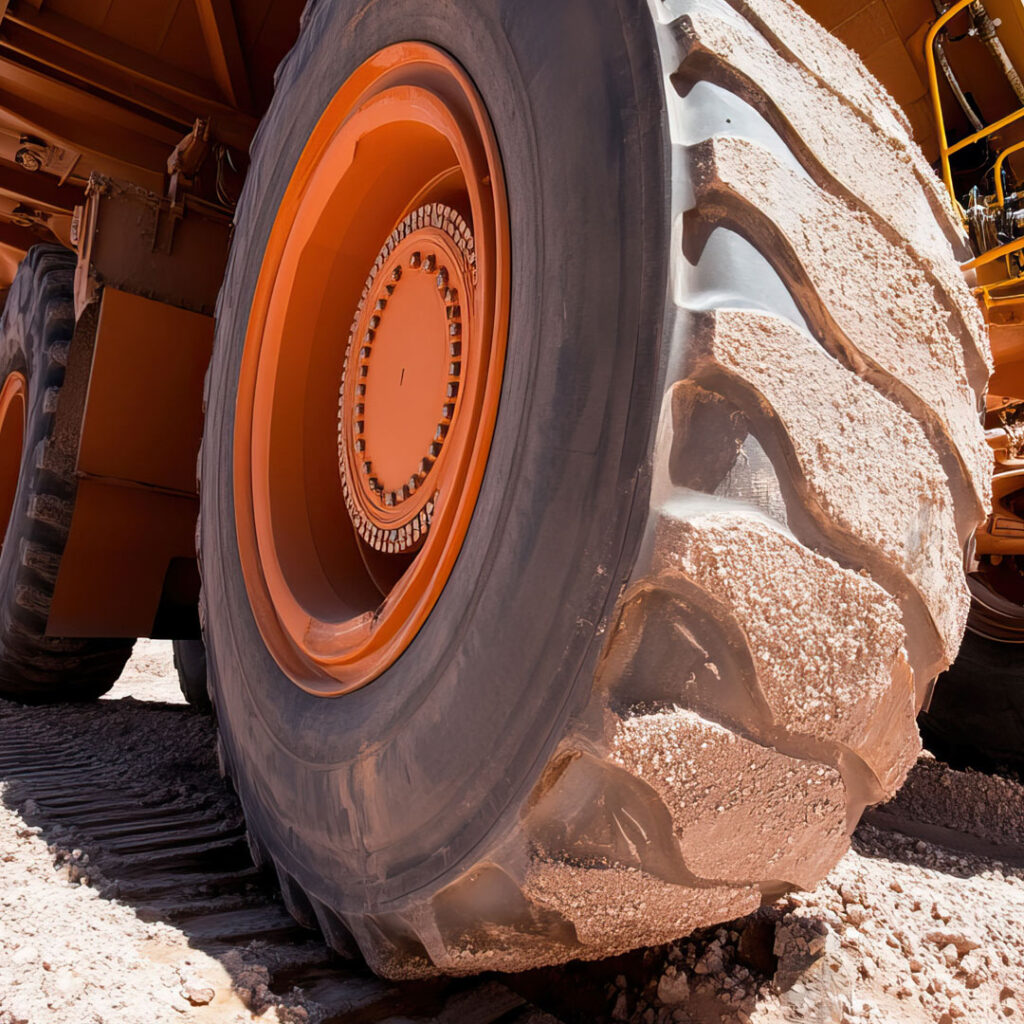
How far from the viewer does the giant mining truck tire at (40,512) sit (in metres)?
2.21

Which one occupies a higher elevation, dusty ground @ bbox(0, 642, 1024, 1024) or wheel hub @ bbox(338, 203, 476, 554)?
wheel hub @ bbox(338, 203, 476, 554)

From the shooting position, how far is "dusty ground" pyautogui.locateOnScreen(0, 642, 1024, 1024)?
91 centimetres

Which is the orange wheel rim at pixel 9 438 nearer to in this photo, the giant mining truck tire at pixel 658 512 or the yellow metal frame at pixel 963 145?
the giant mining truck tire at pixel 658 512

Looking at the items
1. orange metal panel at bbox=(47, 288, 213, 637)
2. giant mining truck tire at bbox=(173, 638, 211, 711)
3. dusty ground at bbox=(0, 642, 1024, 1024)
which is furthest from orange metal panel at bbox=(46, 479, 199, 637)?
dusty ground at bbox=(0, 642, 1024, 1024)

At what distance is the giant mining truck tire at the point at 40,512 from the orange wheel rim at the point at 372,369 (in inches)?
39.3

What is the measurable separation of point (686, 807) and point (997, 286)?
1.18m

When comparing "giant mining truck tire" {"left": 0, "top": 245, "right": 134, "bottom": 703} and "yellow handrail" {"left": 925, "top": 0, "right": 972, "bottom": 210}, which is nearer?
"yellow handrail" {"left": 925, "top": 0, "right": 972, "bottom": 210}

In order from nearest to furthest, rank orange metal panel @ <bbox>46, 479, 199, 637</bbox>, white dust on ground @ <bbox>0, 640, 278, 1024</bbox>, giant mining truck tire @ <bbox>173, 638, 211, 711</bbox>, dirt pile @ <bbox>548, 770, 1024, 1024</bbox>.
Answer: white dust on ground @ <bbox>0, 640, 278, 1024</bbox> → dirt pile @ <bbox>548, 770, 1024, 1024</bbox> → orange metal panel @ <bbox>46, 479, 199, 637</bbox> → giant mining truck tire @ <bbox>173, 638, 211, 711</bbox>

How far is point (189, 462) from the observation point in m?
2.24

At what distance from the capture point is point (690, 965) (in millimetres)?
1034

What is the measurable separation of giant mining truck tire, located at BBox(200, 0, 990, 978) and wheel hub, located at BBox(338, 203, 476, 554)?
13cm

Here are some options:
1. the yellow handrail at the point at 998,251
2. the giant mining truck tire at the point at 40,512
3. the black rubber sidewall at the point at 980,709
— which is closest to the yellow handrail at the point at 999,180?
the yellow handrail at the point at 998,251

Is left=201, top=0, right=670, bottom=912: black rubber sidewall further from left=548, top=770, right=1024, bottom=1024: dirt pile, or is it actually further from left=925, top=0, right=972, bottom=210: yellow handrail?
left=925, top=0, right=972, bottom=210: yellow handrail

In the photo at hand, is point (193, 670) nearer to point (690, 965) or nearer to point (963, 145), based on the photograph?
point (690, 965)
